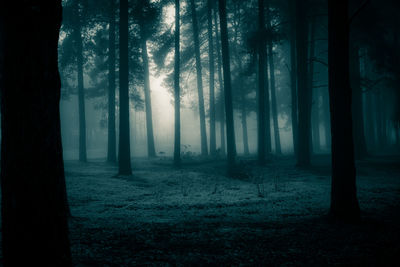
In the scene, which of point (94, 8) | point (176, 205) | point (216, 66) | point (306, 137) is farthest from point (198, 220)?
point (216, 66)

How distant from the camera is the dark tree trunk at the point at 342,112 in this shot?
5.01 m

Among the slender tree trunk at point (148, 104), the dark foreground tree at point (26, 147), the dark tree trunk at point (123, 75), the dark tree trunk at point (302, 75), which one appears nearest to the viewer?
the dark foreground tree at point (26, 147)

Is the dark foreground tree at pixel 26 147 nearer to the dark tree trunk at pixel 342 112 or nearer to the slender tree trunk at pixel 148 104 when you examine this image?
the dark tree trunk at pixel 342 112

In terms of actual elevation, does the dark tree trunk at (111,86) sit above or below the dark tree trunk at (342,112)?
above

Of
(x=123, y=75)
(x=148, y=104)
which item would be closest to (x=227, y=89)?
(x=123, y=75)

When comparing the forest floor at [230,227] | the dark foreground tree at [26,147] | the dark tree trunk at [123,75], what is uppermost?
the dark tree trunk at [123,75]

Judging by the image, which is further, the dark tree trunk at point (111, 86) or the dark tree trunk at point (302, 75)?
the dark tree trunk at point (111, 86)

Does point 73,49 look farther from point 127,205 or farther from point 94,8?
point 127,205

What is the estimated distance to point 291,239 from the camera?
4285 millimetres

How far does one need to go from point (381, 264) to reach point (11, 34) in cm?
504

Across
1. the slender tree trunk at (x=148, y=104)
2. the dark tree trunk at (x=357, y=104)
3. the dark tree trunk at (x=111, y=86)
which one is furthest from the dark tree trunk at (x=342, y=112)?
the slender tree trunk at (x=148, y=104)

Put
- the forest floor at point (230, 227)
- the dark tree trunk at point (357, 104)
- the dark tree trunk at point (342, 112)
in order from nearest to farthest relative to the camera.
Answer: the forest floor at point (230, 227), the dark tree trunk at point (342, 112), the dark tree trunk at point (357, 104)

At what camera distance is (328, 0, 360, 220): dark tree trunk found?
5.01m

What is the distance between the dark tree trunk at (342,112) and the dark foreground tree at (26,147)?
506cm
